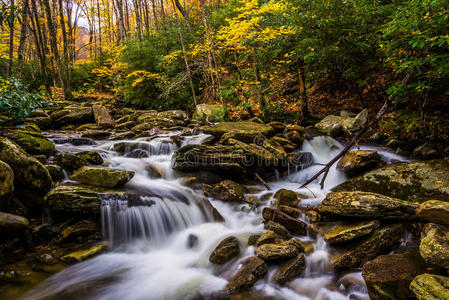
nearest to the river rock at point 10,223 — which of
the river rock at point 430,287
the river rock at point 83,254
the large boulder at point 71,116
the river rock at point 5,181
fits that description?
the river rock at point 5,181

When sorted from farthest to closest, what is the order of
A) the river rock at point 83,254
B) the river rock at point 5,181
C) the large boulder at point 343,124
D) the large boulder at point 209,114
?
Result: the large boulder at point 209,114
the large boulder at point 343,124
the river rock at point 83,254
the river rock at point 5,181

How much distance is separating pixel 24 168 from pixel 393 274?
5.89 metres

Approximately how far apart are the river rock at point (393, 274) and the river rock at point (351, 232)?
19.9 inches

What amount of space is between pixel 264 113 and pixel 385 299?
8.97 meters

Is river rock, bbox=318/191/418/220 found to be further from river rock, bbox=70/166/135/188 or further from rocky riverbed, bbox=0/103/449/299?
river rock, bbox=70/166/135/188

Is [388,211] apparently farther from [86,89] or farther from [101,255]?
[86,89]

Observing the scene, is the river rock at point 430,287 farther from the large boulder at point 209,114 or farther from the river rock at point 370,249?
the large boulder at point 209,114

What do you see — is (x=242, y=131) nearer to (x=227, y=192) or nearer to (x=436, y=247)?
(x=227, y=192)

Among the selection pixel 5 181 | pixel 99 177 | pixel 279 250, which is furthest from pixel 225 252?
pixel 5 181

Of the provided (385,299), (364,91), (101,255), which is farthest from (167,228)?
(364,91)

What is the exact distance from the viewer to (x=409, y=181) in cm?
487

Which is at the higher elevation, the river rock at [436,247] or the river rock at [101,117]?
the river rock at [101,117]

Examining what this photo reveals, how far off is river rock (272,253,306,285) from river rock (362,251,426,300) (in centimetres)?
87

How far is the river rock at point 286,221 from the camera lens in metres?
4.35
